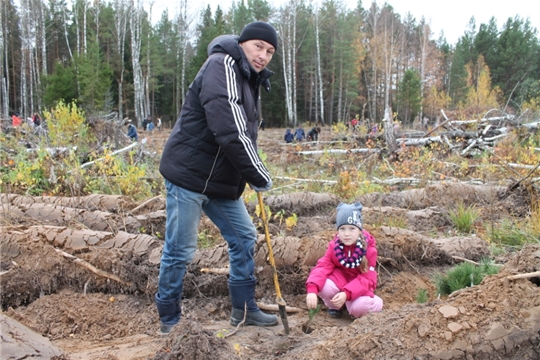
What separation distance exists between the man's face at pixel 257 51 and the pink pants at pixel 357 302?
160 centimetres

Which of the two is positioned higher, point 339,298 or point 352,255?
point 352,255

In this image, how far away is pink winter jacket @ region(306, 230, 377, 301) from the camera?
2.89 m

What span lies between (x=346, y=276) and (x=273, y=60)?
34048mm

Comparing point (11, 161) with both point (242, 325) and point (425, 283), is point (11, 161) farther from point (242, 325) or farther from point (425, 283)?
point (425, 283)

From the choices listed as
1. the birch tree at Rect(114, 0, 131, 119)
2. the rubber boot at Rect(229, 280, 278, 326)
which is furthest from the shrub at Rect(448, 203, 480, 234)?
the birch tree at Rect(114, 0, 131, 119)

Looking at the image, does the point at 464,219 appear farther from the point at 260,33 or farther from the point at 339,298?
the point at 260,33

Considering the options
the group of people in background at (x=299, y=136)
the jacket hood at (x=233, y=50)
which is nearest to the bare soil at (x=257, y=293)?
the jacket hood at (x=233, y=50)

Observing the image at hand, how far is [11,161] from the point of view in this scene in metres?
6.91

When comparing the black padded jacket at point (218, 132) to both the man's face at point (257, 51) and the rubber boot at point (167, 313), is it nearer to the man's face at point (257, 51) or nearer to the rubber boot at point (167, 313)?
the man's face at point (257, 51)

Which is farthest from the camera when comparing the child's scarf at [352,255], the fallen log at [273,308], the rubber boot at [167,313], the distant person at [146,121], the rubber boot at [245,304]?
the distant person at [146,121]

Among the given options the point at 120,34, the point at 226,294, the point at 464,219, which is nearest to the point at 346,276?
the point at 226,294

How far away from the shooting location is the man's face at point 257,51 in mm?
2510

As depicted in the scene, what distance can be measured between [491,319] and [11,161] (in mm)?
7425

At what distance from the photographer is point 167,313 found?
2641 millimetres
